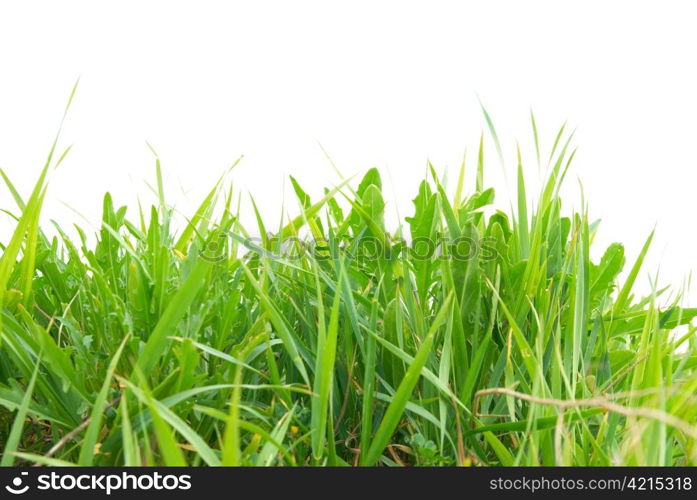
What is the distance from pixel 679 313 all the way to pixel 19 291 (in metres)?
1.17

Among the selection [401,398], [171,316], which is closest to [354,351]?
[401,398]

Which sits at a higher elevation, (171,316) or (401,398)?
(171,316)

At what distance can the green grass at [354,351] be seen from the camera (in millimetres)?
940

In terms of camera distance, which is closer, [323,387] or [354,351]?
[323,387]

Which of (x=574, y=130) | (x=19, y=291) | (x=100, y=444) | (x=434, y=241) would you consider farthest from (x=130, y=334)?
(x=574, y=130)

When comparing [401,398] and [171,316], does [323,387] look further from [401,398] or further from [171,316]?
[171,316]

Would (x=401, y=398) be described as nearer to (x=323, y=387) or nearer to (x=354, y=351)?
(x=323, y=387)

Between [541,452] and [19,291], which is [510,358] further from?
[19,291]

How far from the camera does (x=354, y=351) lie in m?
1.16

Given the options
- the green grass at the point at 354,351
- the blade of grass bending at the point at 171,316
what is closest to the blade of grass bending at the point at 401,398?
the green grass at the point at 354,351

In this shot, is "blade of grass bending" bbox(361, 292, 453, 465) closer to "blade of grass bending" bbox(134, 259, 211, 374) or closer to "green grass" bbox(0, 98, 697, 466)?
"green grass" bbox(0, 98, 697, 466)

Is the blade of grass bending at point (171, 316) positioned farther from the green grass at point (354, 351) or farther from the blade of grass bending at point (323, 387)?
the blade of grass bending at point (323, 387)
